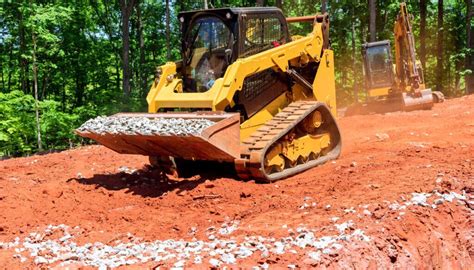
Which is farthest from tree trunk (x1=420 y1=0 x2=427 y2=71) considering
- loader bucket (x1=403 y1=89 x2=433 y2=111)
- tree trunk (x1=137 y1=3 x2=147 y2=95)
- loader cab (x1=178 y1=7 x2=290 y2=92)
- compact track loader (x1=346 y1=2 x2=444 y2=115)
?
loader cab (x1=178 y1=7 x2=290 y2=92)

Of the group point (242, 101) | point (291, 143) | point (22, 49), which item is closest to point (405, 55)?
point (291, 143)

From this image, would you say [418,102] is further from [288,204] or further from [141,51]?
[141,51]

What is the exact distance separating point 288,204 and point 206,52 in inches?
130

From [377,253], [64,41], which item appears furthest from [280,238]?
[64,41]

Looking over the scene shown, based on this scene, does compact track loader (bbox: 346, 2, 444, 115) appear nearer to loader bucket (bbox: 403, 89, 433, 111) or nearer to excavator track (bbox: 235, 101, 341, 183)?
loader bucket (bbox: 403, 89, 433, 111)

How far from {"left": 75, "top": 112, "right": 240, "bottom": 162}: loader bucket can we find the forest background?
10640mm

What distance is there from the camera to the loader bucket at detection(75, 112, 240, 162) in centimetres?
675

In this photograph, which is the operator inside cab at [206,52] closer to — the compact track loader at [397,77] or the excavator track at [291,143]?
the excavator track at [291,143]

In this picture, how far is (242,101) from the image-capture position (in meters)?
8.05

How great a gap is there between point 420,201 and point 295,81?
3.81m

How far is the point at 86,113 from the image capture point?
22906 mm

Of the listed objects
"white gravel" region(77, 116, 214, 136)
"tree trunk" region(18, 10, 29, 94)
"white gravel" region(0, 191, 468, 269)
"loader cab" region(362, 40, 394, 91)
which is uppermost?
"tree trunk" region(18, 10, 29, 94)

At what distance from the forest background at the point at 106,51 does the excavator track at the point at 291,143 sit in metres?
11.6

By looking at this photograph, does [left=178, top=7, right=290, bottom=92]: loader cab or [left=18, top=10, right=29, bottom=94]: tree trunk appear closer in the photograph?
[left=178, top=7, right=290, bottom=92]: loader cab
